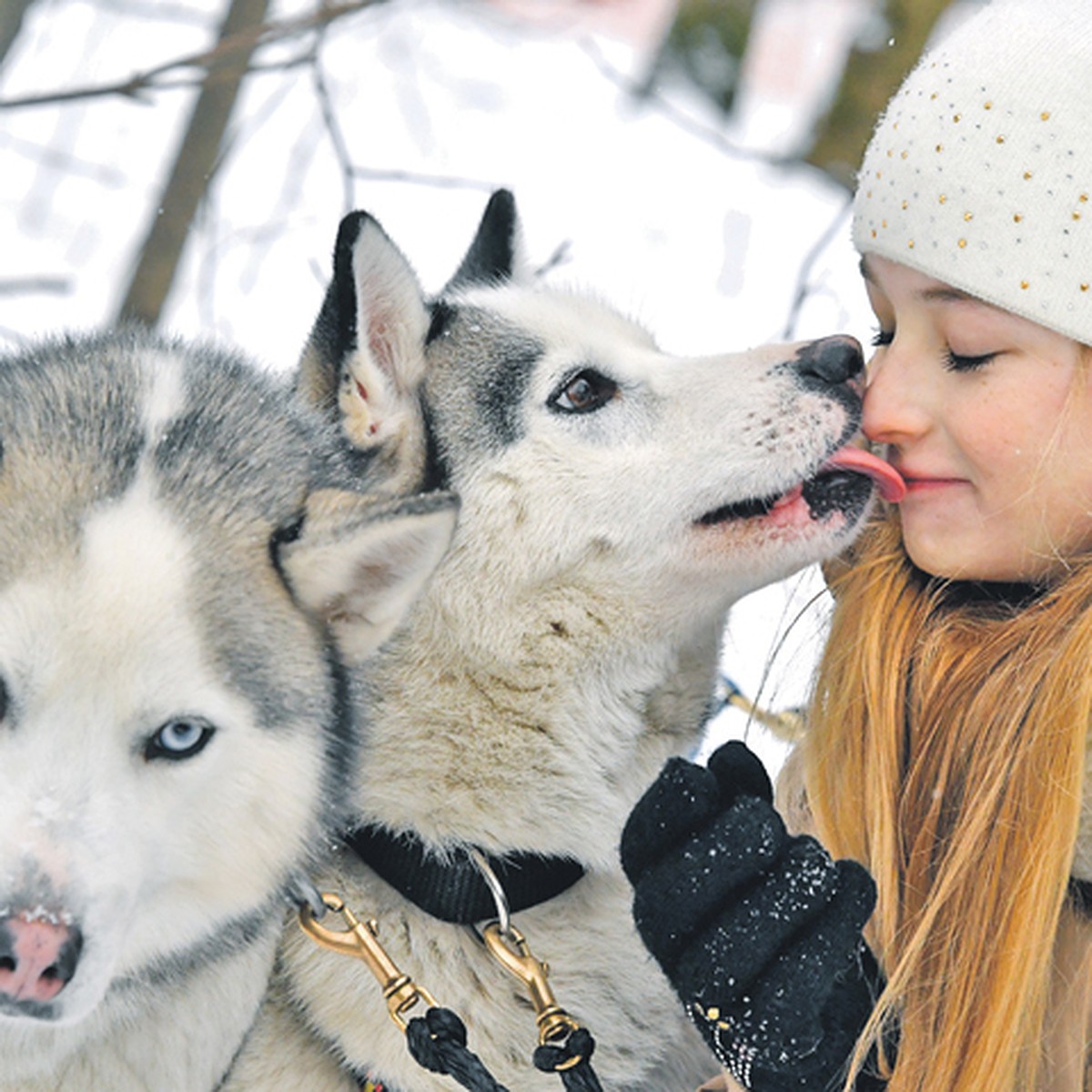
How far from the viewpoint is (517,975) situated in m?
2.02

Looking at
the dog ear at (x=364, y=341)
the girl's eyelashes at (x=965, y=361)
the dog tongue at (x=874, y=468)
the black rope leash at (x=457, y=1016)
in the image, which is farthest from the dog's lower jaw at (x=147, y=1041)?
the girl's eyelashes at (x=965, y=361)

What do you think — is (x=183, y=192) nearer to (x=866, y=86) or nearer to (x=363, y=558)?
(x=363, y=558)

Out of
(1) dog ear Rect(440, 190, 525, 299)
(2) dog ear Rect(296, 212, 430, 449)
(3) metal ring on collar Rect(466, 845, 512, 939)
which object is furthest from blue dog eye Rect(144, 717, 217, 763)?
(1) dog ear Rect(440, 190, 525, 299)

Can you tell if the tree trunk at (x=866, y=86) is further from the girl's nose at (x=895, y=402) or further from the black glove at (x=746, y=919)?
the black glove at (x=746, y=919)

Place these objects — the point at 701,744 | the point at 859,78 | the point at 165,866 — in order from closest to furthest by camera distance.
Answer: the point at 165,866 < the point at 701,744 < the point at 859,78

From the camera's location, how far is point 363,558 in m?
1.78

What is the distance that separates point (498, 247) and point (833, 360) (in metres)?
0.88

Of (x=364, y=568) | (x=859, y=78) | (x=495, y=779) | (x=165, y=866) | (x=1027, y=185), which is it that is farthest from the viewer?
(x=859, y=78)

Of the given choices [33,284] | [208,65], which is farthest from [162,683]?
[33,284]

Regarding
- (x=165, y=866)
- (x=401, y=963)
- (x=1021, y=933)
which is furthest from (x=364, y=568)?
(x=1021, y=933)

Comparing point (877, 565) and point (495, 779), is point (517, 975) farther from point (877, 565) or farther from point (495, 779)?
point (877, 565)

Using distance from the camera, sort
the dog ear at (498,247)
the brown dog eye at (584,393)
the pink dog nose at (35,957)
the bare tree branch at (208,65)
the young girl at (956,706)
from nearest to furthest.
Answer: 1. the pink dog nose at (35,957)
2. the young girl at (956,706)
3. the brown dog eye at (584,393)
4. the bare tree branch at (208,65)
5. the dog ear at (498,247)

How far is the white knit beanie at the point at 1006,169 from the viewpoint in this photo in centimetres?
194

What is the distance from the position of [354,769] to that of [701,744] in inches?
28.8
